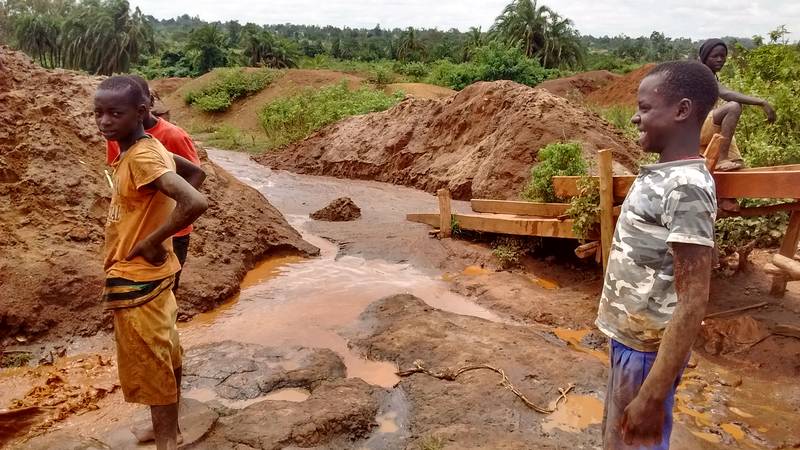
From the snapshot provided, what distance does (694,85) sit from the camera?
176cm

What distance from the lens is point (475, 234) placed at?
25.7 ft

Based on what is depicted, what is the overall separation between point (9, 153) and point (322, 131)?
39.8ft

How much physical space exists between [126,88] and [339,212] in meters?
7.12

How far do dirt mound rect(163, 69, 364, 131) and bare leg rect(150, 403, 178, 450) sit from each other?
74.3 ft

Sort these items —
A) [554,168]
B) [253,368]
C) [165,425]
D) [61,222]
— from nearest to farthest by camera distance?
[165,425] → [253,368] → [61,222] → [554,168]

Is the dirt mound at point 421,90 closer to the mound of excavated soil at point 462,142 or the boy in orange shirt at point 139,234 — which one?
the mound of excavated soil at point 462,142

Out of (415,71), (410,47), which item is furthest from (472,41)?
(415,71)

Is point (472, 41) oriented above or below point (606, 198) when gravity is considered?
above

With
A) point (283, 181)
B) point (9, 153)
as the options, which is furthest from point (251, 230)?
point (283, 181)

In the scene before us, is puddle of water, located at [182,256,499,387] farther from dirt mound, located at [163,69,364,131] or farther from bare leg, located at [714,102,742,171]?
dirt mound, located at [163,69,364,131]

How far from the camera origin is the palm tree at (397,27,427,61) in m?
42.1

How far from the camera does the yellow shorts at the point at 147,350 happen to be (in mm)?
2463

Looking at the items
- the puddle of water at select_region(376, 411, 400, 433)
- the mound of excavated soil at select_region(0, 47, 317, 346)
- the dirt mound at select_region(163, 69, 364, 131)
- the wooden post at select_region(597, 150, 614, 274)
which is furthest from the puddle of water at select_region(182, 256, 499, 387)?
the dirt mound at select_region(163, 69, 364, 131)

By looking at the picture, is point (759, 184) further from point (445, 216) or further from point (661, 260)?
point (445, 216)
